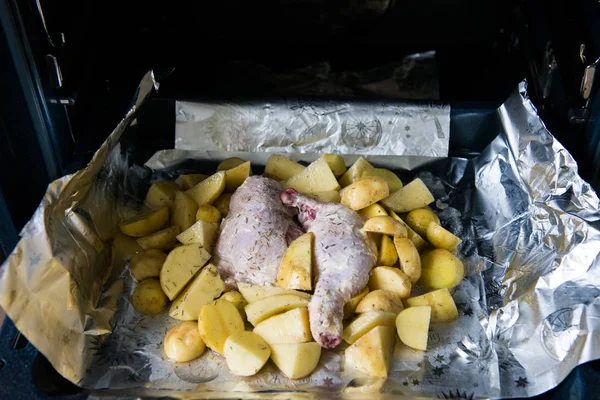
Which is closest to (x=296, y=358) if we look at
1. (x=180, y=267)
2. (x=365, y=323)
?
(x=365, y=323)

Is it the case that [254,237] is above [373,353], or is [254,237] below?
above

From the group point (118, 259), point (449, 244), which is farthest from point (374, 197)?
point (118, 259)

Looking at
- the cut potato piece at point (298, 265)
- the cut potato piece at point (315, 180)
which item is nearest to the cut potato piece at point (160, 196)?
the cut potato piece at point (315, 180)

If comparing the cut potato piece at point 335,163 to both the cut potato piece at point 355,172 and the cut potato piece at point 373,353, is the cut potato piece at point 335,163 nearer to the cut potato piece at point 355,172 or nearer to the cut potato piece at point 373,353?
the cut potato piece at point 355,172

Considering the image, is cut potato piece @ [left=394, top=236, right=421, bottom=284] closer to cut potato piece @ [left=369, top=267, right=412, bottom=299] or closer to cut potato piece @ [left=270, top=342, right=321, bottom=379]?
cut potato piece @ [left=369, top=267, right=412, bottom=299]

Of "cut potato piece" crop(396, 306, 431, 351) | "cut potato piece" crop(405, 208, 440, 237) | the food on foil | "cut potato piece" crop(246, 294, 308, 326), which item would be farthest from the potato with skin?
"cut potato piece" crop(405, 208, 440, 237)

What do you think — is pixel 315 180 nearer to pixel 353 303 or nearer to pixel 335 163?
pixel 335 163

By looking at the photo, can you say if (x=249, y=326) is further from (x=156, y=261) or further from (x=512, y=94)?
(x=512, y=94)
